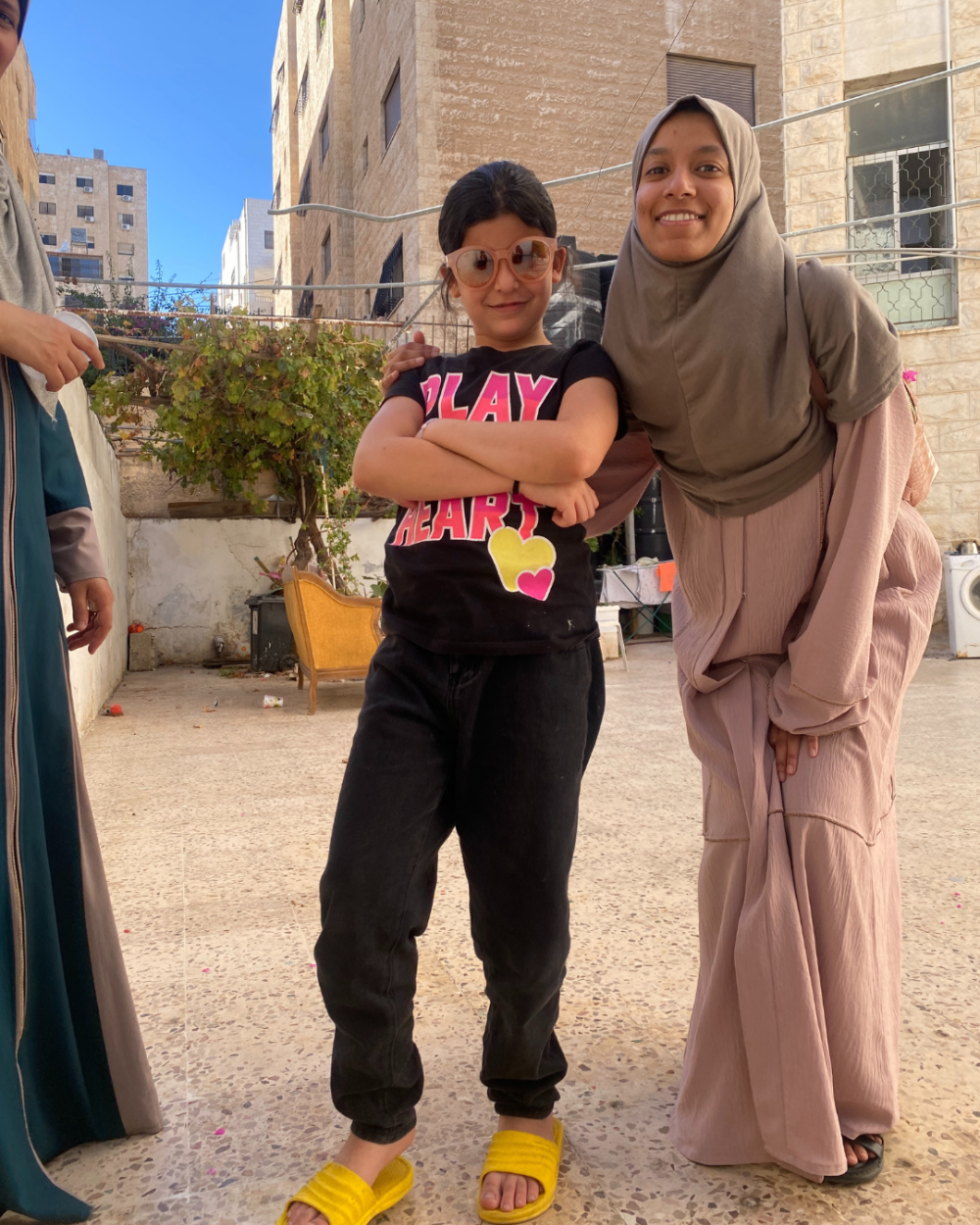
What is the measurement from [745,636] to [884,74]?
34.4 feet

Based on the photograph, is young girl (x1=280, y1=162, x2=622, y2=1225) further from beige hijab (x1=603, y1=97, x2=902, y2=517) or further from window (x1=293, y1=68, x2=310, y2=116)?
window (x1=293, y1=68, x2=310, y2=116)

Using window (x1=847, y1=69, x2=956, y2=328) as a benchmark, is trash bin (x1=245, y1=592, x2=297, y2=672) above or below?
below

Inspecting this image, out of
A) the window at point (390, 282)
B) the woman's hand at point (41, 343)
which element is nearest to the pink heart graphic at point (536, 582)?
the woman's hand at point (41, 343)

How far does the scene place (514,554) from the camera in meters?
1.39

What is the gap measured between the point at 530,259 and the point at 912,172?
10.3 metres

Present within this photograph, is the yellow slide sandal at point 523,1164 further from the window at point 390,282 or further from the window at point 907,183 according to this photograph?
the window at point 390,282

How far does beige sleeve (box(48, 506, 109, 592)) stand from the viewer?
157cm

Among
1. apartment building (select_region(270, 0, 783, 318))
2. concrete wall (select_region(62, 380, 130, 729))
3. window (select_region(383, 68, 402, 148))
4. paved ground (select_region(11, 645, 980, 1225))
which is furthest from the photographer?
window (select_region(383, 68, 402, 148))

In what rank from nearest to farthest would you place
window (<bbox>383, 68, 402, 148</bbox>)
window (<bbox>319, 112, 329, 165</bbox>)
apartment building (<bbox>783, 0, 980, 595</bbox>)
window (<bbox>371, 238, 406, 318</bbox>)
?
apartment building (<bbox>783, 0, 980, 595</bbox>)
window (<bbox>383, 68, 402, 148</bbox>)
window (<bbox>371, 238, 406, 318</bbox>)
window (<bbox>319, 112, 329, 165</bbox>)

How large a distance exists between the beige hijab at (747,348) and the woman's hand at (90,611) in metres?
0.92

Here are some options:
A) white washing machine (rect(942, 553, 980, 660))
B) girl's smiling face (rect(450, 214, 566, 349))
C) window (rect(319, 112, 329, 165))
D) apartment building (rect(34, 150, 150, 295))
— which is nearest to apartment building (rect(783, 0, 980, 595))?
white washing machine (rect(942, 553, 980, 660))

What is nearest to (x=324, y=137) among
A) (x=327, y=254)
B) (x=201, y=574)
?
(x=327, y=254)

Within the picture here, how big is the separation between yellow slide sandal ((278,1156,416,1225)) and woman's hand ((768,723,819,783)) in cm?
82

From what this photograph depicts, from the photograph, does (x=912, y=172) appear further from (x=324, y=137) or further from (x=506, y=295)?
(x=324, y=137)
